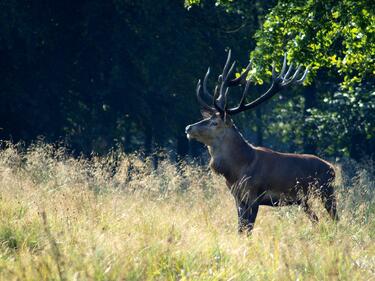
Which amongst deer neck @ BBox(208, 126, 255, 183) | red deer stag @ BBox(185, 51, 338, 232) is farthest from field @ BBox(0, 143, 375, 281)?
deer neck @ BBox(208, 126, 255, 183)

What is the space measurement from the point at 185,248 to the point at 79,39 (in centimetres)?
1610

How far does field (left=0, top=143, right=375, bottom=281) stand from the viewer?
6.26 m

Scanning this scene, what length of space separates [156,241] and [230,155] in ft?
13.3

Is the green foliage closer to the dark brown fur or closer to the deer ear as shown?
the deer ear

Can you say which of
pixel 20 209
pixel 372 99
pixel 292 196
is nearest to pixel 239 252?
pixel 20 209

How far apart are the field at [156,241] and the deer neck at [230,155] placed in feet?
1.54

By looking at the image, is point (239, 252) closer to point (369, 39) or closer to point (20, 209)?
point (20, 209)

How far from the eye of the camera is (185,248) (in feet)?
23.2

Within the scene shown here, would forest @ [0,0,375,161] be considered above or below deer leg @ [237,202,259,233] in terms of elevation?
above

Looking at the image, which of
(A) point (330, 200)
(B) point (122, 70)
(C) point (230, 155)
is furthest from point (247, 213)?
(B) point (122, 70)

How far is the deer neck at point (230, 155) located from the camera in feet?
35.7

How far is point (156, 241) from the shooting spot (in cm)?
704

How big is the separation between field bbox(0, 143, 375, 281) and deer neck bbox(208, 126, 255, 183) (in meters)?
0.47

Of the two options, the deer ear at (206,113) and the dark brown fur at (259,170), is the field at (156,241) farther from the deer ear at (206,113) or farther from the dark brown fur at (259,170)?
the deer ear at (206,113)
